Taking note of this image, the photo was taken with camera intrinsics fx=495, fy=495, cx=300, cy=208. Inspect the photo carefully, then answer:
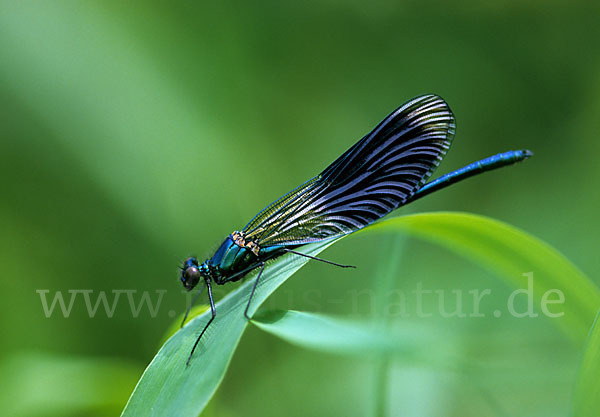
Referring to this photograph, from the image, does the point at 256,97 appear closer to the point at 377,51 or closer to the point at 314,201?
the point at 377,51

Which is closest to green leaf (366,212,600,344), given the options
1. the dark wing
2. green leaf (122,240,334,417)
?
the dark wing

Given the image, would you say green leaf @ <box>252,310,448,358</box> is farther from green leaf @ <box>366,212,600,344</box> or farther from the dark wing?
the dark wing

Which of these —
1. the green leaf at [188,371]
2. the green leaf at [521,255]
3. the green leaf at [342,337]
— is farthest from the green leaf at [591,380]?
the green leaf at [188,371]

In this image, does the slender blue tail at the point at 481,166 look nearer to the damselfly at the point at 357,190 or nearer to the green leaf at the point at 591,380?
the damselfly at the point at 357,190

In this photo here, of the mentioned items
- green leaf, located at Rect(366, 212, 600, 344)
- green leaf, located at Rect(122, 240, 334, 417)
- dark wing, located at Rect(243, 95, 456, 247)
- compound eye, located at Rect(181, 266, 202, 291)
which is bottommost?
green leaf, located at Rect(122, 240, 334, 417)

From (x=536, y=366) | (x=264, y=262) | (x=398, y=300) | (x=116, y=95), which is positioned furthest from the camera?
(x=116, y=95)

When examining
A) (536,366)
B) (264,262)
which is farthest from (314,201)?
(536,366)
